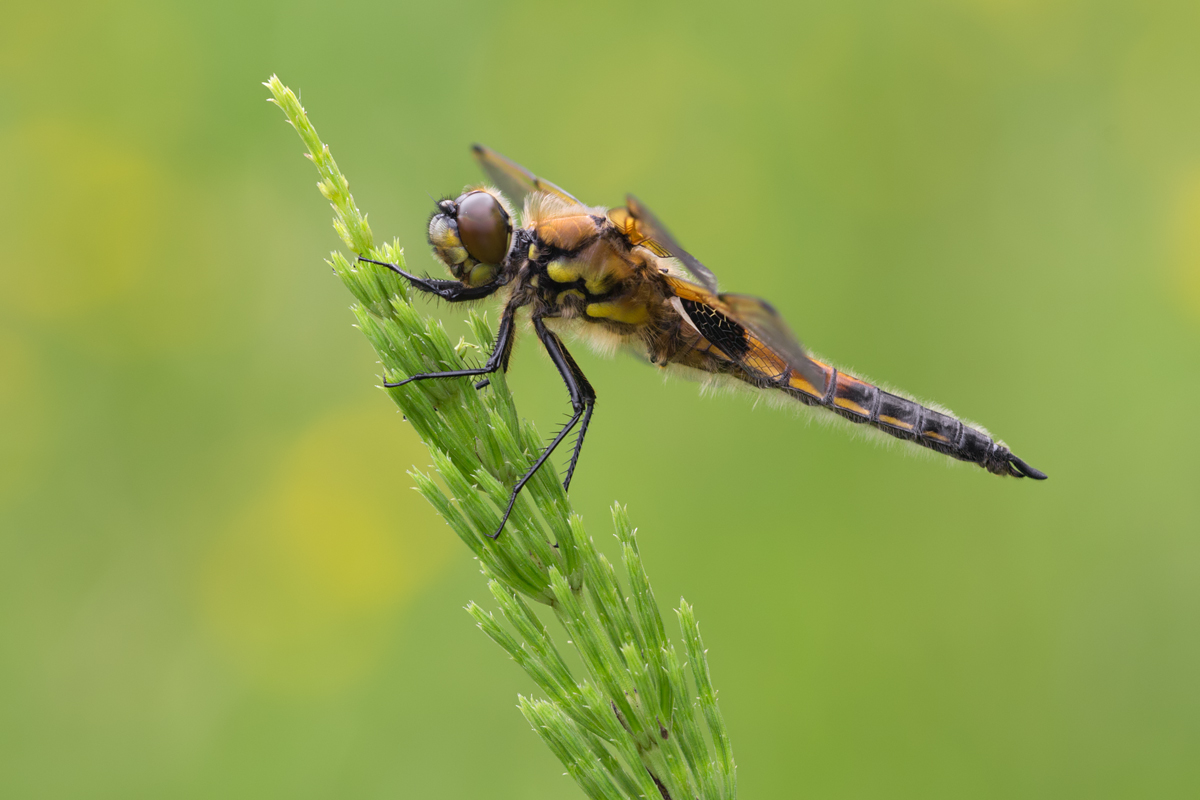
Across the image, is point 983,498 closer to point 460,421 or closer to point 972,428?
point 972,428

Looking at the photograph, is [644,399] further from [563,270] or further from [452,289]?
[452,289]

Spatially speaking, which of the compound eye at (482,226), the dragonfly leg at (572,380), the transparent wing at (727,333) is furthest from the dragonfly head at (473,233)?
the transparent wing at (727,333)

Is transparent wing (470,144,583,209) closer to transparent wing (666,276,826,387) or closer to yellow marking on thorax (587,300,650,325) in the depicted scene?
yellow marking on thorax (587,300,650,325)

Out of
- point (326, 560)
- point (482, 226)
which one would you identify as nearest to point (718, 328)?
point (482, 226)

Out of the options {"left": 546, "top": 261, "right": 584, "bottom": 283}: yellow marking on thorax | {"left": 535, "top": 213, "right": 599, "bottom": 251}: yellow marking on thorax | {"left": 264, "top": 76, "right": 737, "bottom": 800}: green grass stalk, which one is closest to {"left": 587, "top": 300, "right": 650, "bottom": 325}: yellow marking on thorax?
{"left": 546, "top": 261, "right": 584, "bottom": 283}: yellow marking on thorax

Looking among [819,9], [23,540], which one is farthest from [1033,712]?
[23,540]

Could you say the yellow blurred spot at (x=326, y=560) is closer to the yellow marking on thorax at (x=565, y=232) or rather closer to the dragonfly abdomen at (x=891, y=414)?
the yellow marking on thorax at (x=565, y=232)
